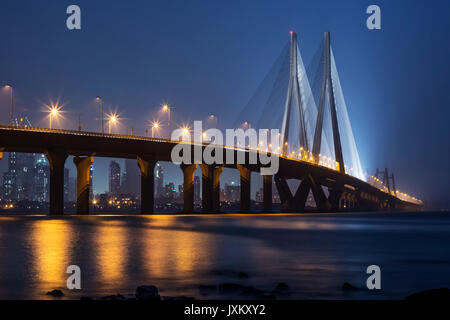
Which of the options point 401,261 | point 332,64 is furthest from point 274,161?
point 401,261

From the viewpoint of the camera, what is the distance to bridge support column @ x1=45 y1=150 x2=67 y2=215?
7425 cm

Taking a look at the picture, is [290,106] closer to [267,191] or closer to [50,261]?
[267,191]

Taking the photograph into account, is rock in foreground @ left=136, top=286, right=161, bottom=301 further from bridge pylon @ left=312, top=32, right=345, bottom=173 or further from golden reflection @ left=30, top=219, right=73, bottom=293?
bridge pylon @ left=312, top=32, right=345, bottom=173

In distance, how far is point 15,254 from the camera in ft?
84.1

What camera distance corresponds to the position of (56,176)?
75.3 metres

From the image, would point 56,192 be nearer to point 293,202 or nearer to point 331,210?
point 293,202

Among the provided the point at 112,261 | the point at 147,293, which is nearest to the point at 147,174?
the point at 112,261

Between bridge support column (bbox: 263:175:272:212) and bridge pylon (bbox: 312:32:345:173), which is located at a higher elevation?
bridge pylon (bbox: 312:32:345:173)

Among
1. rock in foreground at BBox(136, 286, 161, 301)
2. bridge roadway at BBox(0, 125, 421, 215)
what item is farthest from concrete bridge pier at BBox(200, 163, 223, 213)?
rock in foreground at BBox(136, 286, 161, 301)

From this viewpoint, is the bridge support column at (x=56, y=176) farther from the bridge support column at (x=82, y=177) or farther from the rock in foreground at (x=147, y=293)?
the rock in foreground at (x=147, y=293)

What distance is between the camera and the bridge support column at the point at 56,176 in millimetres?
74250

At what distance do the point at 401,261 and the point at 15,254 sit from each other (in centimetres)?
1769

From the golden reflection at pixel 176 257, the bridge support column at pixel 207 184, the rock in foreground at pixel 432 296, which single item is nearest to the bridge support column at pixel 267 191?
the bridge support column at pixel 207 184

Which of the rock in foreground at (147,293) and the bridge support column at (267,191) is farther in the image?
the bridge support column at (267,191)
